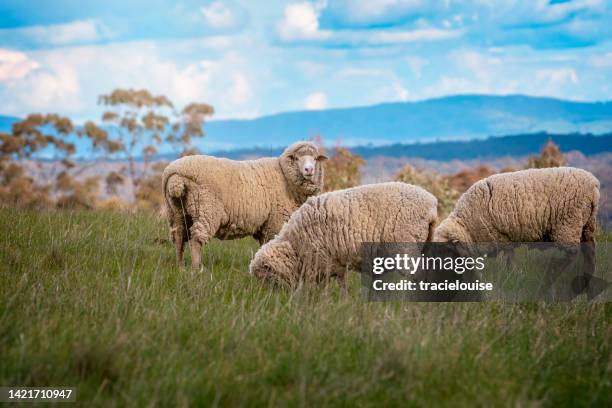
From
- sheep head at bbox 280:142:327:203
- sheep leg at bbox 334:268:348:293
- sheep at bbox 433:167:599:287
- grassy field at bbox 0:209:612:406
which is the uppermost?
sheep head at bbox 280:142:327:203

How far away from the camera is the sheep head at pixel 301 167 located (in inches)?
337

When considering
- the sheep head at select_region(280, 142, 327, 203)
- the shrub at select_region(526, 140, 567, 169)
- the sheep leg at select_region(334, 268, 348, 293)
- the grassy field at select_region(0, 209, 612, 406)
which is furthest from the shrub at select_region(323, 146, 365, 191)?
the grassy field at select_region(0, 209, 612, 406)

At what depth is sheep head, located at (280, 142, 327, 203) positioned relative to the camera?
857cm

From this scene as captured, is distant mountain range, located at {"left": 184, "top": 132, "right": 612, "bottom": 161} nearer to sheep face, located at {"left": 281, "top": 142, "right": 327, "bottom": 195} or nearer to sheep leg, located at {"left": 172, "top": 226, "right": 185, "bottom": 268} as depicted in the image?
sheep face, located at {"left": 281, "top": 142, "right": 327, "bottom": 195}

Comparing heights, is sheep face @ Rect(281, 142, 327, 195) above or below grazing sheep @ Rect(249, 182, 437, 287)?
above

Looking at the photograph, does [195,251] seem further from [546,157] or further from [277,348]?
[546,157]

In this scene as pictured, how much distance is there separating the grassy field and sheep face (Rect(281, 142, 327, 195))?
2079 mm

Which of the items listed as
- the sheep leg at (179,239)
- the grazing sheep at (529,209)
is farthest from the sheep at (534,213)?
the sheep leg at (179,239)

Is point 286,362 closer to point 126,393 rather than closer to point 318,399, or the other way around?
point 318,399

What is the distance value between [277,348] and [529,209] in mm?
4009

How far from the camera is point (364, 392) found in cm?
413

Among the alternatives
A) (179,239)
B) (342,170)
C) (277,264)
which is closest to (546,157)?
(342,170)

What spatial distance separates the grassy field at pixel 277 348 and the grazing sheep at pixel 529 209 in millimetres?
1253

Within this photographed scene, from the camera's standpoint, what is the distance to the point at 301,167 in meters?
8.43
